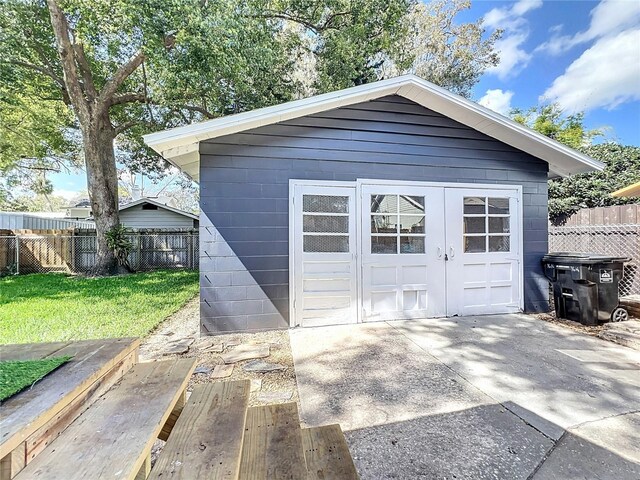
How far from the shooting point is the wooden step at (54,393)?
741 millimetres

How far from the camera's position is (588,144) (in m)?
11.0

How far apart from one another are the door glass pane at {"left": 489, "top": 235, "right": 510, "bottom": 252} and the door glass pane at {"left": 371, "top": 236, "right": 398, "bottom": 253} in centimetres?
160

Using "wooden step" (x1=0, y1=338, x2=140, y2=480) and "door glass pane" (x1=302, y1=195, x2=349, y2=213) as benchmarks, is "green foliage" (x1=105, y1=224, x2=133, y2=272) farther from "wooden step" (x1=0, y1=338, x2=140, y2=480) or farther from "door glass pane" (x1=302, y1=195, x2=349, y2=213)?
"wooden step" (x1=0, y1=338, x2=140, y2=480)

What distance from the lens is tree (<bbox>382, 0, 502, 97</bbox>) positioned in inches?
516

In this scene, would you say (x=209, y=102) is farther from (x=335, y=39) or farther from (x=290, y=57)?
(x=335, y=39)

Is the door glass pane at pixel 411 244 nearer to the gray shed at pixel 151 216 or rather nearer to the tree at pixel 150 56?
the tree at pixel 150 56

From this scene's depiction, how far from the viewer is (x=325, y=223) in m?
4.20

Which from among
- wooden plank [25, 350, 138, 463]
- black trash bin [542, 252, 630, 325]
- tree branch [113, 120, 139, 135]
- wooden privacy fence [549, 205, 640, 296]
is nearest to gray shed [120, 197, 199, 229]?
tree branch [113, 120, 139, 135]

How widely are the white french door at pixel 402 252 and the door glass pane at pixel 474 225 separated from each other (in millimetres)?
430

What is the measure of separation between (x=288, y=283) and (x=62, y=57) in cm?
887

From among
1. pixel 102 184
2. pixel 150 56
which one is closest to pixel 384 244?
pixel 150 56

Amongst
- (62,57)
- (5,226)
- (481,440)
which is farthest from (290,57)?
(5,226)

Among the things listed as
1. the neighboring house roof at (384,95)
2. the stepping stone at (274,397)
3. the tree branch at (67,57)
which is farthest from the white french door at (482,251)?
the tree branch at (67,57)

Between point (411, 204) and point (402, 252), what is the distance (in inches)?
28.1
